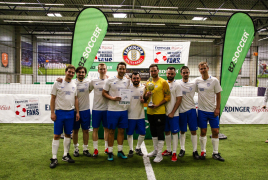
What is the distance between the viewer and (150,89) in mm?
3566

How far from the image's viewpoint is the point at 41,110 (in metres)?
7.36

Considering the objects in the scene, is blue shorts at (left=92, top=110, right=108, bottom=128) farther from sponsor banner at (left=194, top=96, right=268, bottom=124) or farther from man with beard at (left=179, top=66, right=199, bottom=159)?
sponsor banner at (left=194, top=96, right=268, bottom=124)

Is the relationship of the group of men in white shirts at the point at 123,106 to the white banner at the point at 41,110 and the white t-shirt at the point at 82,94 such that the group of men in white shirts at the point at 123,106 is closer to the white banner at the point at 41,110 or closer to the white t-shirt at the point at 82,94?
the white t-shirt at the point at 82,94

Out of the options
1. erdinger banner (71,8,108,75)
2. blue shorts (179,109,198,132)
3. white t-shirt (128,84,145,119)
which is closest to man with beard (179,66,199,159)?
blue shorts (179,109,198,132)

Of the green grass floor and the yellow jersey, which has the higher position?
the yellow jersey

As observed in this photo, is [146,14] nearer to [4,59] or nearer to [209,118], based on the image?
[209,118]

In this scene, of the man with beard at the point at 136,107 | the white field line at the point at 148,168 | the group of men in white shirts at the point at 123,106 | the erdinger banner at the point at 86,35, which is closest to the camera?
the white field line at the point at 148,168

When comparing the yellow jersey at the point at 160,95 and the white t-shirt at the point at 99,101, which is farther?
the white t-shirt at the point at 99,101

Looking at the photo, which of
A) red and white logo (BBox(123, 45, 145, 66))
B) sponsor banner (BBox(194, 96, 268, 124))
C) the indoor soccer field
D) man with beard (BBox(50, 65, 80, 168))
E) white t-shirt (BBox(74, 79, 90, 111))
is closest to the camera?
the indoor soccer field

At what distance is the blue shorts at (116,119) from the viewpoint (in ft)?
11.9

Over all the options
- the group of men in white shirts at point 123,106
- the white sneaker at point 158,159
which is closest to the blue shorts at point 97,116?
the group of men in white shirts at point 123,106

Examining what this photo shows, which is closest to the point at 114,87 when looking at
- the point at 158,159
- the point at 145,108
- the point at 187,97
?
the point at 187,97

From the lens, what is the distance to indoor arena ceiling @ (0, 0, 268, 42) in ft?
45.1

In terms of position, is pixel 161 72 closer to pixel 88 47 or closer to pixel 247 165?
pixel 88 47
